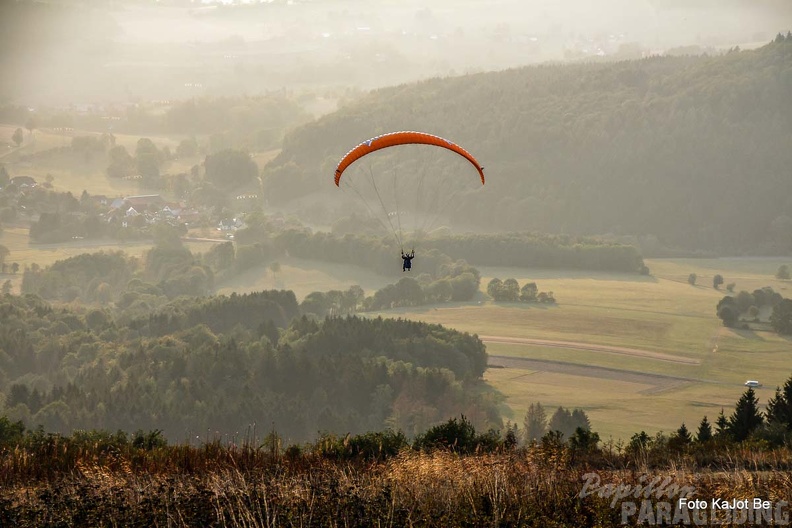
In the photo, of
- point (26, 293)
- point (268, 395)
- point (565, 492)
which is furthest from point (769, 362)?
point (26, 293)

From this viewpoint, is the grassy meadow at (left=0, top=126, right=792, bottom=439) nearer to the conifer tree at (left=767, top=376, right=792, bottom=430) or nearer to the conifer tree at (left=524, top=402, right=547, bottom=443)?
the conifer tree at (left=524, top=402, right=547, bottom=443)

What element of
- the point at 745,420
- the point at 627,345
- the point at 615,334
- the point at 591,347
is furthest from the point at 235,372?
the point at 745,420

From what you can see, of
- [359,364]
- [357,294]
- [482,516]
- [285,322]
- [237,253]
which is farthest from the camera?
[237,253]

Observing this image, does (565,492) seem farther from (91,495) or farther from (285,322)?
(285,322)

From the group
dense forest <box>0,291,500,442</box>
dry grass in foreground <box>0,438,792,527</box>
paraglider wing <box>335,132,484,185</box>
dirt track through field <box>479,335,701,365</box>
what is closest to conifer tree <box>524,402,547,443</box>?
dense forest <box>0,291,500,442</box>

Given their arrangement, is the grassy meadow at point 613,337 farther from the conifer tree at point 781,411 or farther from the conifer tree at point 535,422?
the conifer tree at point 781,411

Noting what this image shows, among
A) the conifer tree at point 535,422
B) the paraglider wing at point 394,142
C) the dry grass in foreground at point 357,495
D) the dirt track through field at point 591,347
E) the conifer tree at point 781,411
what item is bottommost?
the conifer tree at point 535,422

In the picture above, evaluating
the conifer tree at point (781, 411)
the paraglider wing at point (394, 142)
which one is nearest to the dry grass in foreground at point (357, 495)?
the paraglider wing at point (394, 142)
